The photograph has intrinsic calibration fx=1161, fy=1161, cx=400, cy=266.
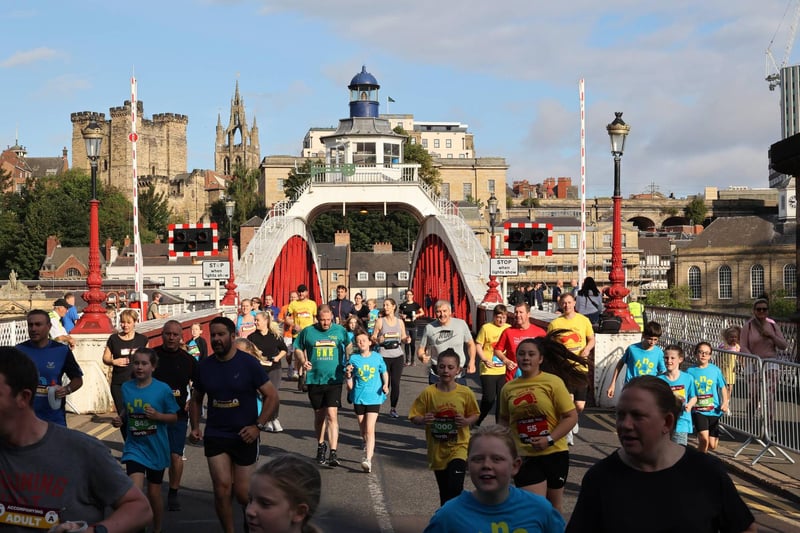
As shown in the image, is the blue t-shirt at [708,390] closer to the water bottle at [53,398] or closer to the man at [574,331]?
the man at [574,331]

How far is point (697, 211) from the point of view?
15225cm

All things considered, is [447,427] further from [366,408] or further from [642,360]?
[642,360]

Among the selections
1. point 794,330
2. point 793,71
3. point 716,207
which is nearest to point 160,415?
point 794,330

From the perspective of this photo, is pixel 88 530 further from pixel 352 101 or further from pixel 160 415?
pixel 352 101

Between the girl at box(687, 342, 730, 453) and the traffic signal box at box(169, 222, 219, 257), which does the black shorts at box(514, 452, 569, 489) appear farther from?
the traffic signal box at box(169, 222, 219, 257)

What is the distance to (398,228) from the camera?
347ft

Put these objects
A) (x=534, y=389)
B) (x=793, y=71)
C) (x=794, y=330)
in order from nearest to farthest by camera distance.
Result: 1. (x=534, y=389)
2. (x=794, y=330)
3. (x=793, y=71)

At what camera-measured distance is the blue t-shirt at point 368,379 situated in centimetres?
1281

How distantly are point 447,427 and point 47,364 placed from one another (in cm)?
337

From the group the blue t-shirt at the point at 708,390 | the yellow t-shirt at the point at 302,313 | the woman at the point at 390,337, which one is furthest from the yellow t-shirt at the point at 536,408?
the yellow t-shirt at the point at 302,313

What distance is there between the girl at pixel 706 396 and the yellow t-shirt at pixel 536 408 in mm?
4243

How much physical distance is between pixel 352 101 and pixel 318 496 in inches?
2314

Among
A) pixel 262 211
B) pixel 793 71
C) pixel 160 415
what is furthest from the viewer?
pixel 793 71

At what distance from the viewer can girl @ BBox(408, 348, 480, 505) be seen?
8836 millimetres
